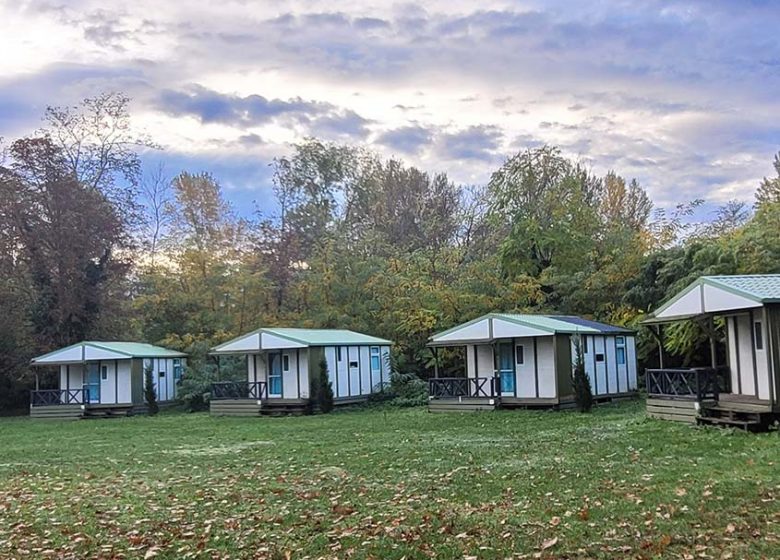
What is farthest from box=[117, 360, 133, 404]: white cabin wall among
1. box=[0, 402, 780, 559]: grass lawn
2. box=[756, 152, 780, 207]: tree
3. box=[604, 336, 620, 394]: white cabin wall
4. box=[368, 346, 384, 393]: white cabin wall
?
box=[756, 152, 780, 207]: tree

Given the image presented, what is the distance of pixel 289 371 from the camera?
2666cm

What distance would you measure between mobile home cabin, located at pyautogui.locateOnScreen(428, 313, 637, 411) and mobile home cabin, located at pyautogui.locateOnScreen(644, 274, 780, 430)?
472 cm

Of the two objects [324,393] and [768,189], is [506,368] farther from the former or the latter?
[768,189]

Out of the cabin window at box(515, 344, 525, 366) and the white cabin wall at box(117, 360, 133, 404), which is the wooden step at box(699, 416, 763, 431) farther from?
the white cabin wall at box(117, 360, 133, 404)

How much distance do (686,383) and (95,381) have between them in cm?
2346

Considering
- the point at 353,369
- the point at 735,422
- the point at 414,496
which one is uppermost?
the point at 353,369

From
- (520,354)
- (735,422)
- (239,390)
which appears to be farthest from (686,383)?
(239,390)

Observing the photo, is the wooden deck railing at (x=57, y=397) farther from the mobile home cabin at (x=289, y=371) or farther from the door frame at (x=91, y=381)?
the mobile home cabin at (x=289, y=371)

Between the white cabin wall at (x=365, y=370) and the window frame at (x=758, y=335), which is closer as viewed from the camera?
the window frame at (x=758, y=335)

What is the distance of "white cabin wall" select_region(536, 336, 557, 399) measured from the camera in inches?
851

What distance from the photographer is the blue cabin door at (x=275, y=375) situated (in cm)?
2691

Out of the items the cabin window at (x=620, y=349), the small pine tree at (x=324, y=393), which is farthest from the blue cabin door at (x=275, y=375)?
the cabin window at (x=620, y=349)

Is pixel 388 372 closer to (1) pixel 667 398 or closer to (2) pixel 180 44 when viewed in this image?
(1) pixel 667 398

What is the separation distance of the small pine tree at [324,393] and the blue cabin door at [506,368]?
6062mm
